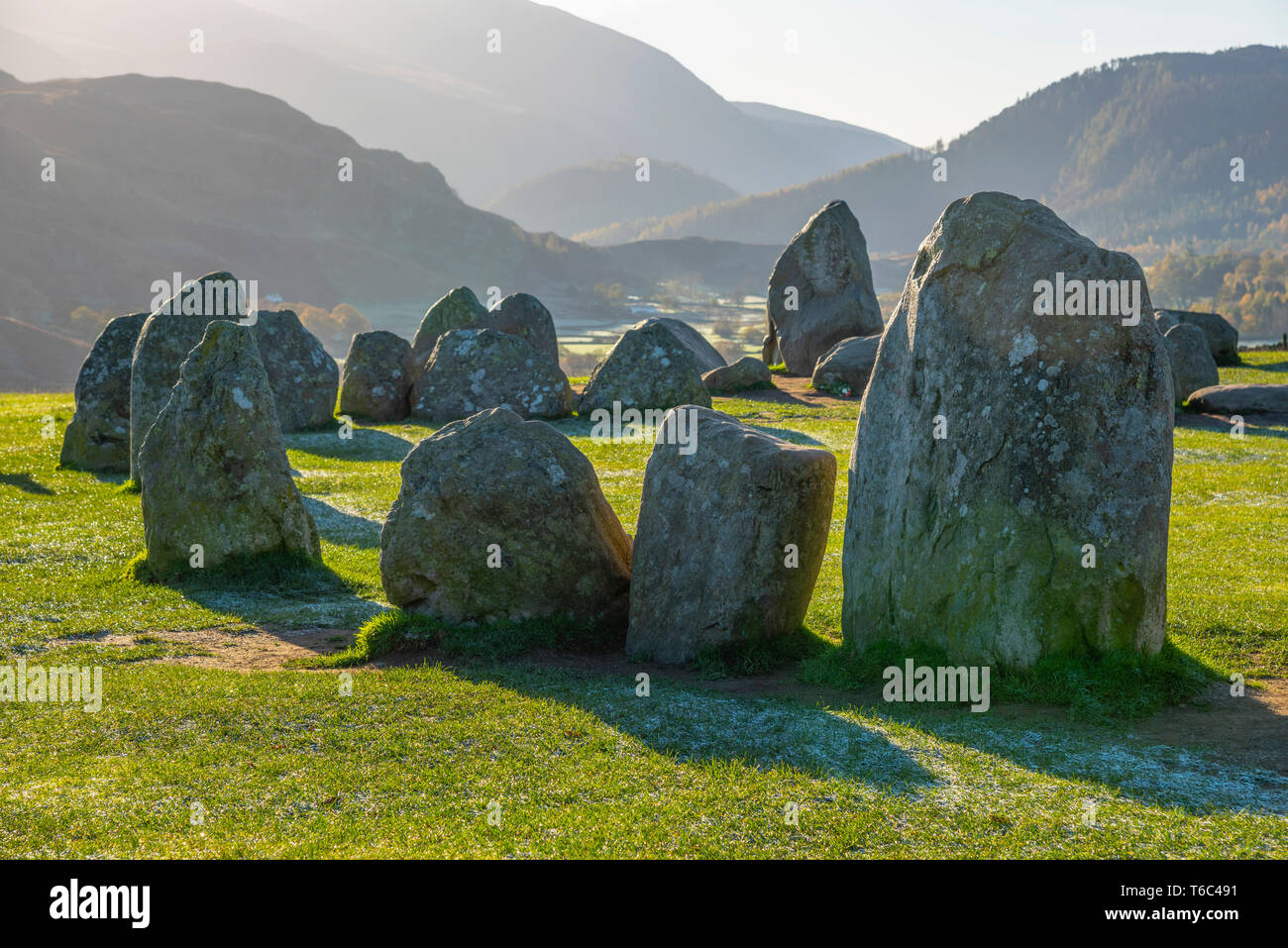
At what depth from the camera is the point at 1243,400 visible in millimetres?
28844

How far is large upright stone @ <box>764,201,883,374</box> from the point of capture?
40.0 m

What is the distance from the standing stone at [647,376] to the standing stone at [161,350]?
41.3 ft

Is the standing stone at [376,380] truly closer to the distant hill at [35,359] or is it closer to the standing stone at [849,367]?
the standing stone at [849,367]

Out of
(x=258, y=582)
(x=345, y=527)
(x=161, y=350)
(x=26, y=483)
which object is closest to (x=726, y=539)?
(x=258, y=582)

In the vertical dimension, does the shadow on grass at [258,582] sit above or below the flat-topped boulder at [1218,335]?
below

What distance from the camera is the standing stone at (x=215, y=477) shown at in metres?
14.8

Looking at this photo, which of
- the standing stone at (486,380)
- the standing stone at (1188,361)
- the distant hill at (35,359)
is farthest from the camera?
the distant hill at (35,359)

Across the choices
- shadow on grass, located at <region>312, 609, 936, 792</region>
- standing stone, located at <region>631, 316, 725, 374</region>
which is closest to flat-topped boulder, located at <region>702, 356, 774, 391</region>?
standing stone, located at <region>631, 316, 725, 374</region>

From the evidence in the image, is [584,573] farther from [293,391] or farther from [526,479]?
[293,391]

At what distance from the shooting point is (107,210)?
6959 inches

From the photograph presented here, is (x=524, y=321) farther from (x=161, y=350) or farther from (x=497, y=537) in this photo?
(x=497, y=537)

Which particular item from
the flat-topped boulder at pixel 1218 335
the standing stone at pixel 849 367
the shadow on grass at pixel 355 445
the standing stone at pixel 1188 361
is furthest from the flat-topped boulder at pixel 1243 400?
the shadow on grass at pixel 355 445
